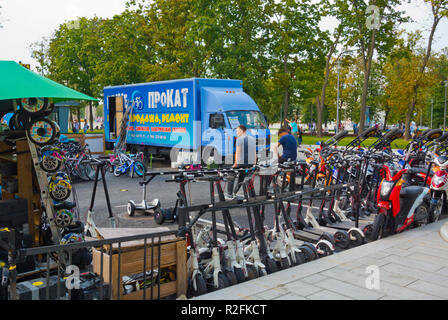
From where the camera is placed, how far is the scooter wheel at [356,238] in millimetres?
6578

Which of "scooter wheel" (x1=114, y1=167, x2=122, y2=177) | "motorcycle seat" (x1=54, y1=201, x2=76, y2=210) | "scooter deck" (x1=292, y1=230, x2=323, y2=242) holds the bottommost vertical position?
"scooter deck" (x1=292, y1=230, x2=323, y2=242)

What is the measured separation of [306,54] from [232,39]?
6.88 metres

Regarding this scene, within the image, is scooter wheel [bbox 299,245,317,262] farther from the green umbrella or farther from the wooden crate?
the green umbrella

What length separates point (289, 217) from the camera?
6066 millimetres

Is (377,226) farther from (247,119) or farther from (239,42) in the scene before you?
(239,42)

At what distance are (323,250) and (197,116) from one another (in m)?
11.4

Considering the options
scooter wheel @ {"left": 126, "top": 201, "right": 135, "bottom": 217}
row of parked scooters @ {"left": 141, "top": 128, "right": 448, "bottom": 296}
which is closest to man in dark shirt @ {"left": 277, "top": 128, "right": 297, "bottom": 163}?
row of parked scooters @ {"left": 141, "top": 128, "right": 448, "bottom": 296}

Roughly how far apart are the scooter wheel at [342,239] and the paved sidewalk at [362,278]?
289 millimetres

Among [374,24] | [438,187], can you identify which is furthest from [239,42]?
[438,187]

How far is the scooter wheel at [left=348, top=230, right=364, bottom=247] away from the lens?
658 cm

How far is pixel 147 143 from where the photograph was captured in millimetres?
20016

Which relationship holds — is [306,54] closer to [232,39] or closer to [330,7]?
[330,7]
